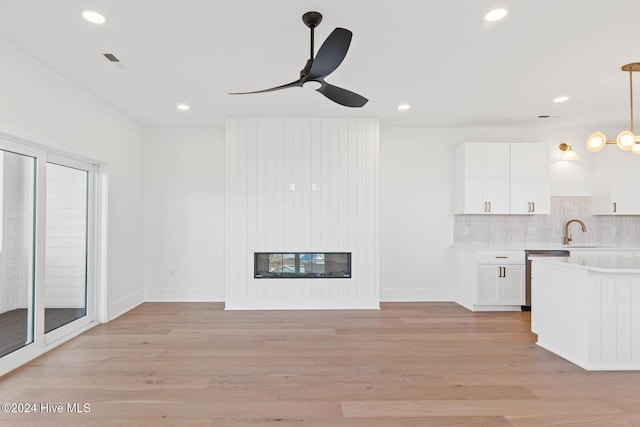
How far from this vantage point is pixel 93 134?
4.06 metres

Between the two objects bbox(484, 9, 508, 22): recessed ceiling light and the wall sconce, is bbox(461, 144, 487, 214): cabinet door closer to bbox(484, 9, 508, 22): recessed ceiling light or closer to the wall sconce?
the wall sconce

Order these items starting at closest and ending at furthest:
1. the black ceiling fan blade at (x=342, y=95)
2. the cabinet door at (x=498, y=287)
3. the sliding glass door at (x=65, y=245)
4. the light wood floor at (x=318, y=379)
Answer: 1. the light wood floor at (x=318, y=379)
2. the black ceiling fan blade at (x=342, y=95)
3. the sliding glass door at (x=65, y=245)
4. the cabinet door at (x=498, y=287)

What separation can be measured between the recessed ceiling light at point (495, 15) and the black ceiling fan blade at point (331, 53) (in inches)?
43.2

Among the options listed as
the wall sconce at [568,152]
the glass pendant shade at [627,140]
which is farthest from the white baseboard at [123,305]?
the wall sconce at [568,152]

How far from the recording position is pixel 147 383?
2.73m

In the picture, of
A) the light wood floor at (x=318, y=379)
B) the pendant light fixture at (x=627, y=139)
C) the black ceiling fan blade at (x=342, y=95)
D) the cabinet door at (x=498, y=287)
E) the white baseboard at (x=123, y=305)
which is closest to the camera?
the light wood floor at (x=318, y=379)

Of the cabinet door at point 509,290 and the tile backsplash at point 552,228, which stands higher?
the tile backsplash at point 552,228

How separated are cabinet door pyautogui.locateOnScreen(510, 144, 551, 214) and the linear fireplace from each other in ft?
8.58

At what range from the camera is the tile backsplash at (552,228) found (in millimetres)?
5492

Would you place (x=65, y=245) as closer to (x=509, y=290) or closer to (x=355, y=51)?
(x=355, y=51)

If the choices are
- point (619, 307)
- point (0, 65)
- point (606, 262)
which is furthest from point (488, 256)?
point (0, 65)

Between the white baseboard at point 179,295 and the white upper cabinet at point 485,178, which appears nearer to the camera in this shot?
the white upper cabinet at point 485,178

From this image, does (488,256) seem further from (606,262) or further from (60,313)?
(60,313)

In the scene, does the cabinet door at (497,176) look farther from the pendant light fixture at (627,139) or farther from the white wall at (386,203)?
the pendant light fixture at (627,139)
